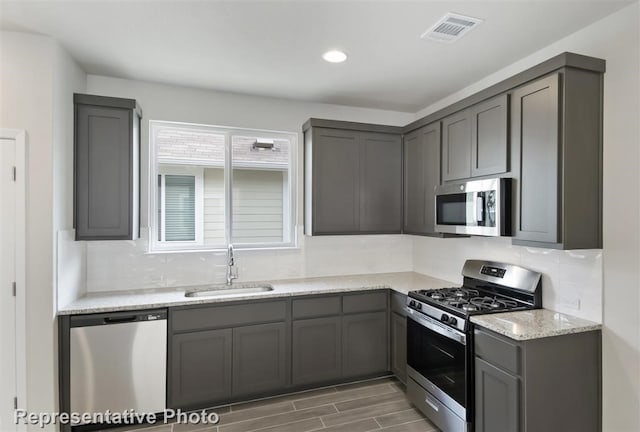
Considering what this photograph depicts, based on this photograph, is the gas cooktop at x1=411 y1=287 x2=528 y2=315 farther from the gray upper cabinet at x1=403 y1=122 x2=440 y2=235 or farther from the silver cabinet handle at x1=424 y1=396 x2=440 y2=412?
the silver cabinet handle at x1=424 y1=396 x2=440 y2=412

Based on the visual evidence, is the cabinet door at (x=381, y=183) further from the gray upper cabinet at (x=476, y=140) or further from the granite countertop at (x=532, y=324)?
the granite countertop at (x=532, y=324)

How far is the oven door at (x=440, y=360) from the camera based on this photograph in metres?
2.33

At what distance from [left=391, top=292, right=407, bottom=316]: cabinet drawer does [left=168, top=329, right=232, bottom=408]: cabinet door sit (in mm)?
1531

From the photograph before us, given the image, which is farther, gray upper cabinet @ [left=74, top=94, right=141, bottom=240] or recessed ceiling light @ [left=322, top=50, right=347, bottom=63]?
gray upper cabinet @ [left=74, top=94, right=141, bottom=240]

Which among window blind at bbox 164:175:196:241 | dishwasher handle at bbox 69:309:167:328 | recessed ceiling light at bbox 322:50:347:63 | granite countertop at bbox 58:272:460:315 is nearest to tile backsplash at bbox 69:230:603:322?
granite countertop at bbox 58:272:460:315

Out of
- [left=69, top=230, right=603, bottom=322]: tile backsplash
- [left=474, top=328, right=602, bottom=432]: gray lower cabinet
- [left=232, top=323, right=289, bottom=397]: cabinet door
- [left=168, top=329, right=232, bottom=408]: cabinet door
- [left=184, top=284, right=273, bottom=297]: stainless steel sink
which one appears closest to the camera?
[left=474, top=328, right=602, bottom=432]: gray lower cabinet

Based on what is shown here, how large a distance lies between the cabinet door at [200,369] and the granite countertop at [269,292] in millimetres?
295

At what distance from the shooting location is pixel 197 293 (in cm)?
321

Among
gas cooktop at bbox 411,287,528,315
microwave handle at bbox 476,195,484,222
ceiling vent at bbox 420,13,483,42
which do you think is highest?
ceiling vent at bbox 420,13,483,42

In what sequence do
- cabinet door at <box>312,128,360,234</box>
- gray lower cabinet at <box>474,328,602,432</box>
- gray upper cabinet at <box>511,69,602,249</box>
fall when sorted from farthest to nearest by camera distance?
1. cabinet door at <box>312,128,360,234</box>
2. gray upper cabinet at <box>511,69,602,249</box>
3. gray lower cabinet at <box>474,328,602,432</box>

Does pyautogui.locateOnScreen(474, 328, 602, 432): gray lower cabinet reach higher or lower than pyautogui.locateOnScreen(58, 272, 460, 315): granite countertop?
lower

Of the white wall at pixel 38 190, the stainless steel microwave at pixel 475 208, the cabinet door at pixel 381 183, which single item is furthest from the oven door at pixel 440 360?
the white wall at pixel 38 190

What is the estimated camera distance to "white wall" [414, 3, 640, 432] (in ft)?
6.59

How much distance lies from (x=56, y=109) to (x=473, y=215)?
3.15 meters
